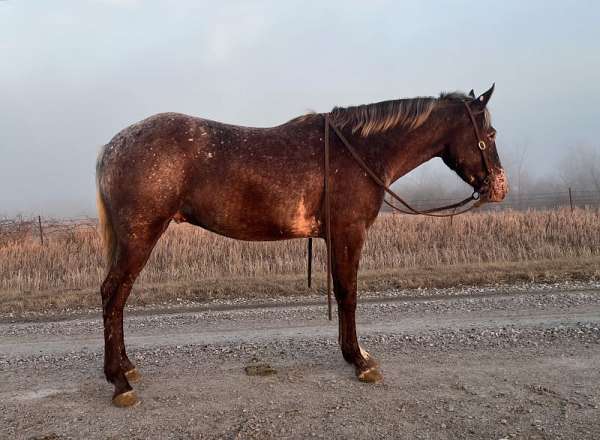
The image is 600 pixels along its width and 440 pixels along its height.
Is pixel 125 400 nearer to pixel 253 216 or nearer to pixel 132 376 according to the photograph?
pixel 132 376

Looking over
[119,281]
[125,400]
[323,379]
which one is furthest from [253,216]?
[125,400]

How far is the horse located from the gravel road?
0.42 meters

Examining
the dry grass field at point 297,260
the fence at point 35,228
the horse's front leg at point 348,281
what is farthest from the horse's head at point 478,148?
the fence at point 35,228

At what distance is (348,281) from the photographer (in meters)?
4.74

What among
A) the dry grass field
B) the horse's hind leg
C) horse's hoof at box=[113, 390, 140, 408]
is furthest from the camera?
the dry grass field

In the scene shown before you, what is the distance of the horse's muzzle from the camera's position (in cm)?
497

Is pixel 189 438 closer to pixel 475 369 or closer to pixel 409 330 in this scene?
pixel 475 369

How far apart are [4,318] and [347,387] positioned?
24.9 feet

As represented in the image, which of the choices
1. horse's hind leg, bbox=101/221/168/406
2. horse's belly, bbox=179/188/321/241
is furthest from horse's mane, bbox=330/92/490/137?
horse's hind leg, bbox=101/221/168/406

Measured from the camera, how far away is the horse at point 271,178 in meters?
4.46

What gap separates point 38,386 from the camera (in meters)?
4.78

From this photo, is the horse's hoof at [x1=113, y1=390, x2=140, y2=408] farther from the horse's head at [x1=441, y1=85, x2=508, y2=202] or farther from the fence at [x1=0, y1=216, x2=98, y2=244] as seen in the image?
the fence at [x1=0, y1=216, x2=98, y2=244]

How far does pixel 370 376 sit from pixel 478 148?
265 cm

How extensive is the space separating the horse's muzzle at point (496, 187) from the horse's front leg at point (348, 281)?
147cm
